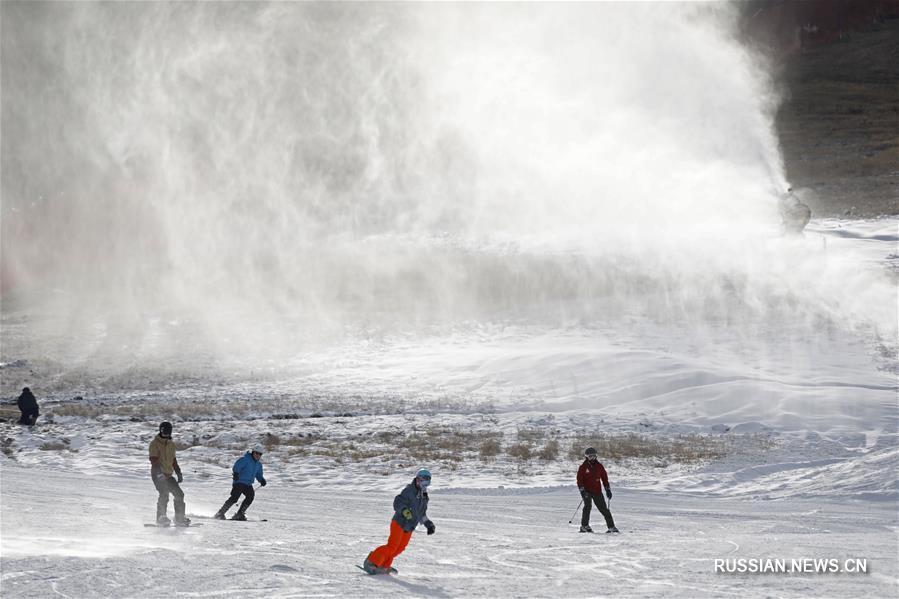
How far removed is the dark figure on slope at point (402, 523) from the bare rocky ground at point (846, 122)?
5313 cm

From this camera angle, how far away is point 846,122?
86.0m

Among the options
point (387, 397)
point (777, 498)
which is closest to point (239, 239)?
point (387, 397)

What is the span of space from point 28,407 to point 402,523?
2019 cm

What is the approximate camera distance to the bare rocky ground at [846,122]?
63969mm

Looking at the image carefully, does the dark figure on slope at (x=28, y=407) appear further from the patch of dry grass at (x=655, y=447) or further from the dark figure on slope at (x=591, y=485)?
the dark figure on slope at (x=591, y=485)

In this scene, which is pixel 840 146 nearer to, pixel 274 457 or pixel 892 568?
pixel 274 457

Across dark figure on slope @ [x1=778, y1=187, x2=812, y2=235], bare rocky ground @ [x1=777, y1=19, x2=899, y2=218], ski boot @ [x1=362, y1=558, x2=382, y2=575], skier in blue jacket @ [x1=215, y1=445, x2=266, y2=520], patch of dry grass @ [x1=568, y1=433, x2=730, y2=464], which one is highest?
bare rocky ground @ [x1=777, y1=19, x2=899, y2=218]

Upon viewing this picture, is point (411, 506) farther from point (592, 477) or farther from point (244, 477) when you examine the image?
point (244, 477)

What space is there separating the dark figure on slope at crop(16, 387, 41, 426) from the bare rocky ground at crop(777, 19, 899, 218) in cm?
4816

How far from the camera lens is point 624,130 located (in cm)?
7300

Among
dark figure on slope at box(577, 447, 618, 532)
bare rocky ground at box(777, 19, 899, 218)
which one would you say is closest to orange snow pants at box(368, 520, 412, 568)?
dark figure on slope at box(577, 447, 618, 532)

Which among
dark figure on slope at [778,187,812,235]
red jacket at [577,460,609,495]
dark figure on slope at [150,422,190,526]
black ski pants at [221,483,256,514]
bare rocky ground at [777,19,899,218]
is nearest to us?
dark figure on slope at [150,422,190,526]

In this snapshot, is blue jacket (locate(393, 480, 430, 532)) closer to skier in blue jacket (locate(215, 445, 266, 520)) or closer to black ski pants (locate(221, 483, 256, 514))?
skier in blue jacket (locate(215, 445, 266, 520))

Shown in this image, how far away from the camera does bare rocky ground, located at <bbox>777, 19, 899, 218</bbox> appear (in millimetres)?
63969
